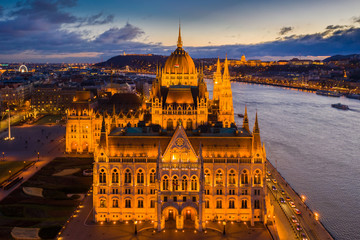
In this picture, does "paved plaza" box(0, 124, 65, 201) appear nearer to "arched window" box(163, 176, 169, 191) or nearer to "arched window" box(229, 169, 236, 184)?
"arched window" box(163, 176, 169, 191)

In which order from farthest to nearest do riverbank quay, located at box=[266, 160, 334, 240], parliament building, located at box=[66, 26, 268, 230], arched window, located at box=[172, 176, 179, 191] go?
arched window, located at box=[172, 176, 179, 191]
riverbank quay, located at box=[266, 160, 334, 240]
parliament building, located at box=[66, 26, 268, 230]

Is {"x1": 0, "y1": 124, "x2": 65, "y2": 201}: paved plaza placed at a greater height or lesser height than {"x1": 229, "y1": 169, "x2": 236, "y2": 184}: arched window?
lesser

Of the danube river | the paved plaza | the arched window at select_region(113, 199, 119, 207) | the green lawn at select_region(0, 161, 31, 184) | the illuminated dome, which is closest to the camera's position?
the arched window at select_region(113, 199, 119, 207)

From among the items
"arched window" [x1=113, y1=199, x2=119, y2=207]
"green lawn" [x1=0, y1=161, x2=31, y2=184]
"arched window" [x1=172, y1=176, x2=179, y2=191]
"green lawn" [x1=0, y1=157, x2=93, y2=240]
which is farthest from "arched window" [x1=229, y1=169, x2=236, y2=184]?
"green lawn" [x1=0, y1=161, x2=31, y2=184]

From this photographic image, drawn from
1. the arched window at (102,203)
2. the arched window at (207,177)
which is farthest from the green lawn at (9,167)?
the arched window at (207,177)

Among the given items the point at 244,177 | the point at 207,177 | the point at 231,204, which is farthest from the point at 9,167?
the point at 244,177

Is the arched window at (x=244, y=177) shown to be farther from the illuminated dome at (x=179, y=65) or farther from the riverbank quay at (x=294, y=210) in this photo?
the illuminated dome at (x=179, y=65)

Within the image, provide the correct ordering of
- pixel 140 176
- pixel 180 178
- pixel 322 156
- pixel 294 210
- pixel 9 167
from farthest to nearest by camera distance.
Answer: pixel 322 156
pixel 9 167
pixel 294 210
pixel 140 176
pixel 180 178

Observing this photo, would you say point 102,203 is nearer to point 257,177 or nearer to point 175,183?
point 175,183
